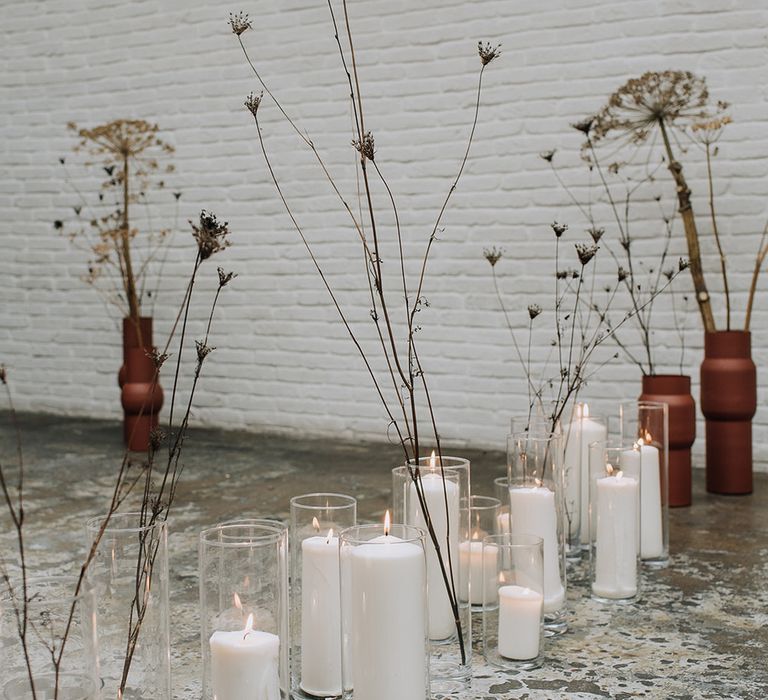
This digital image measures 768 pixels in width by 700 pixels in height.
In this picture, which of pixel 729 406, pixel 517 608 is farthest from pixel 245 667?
pixel 729 406

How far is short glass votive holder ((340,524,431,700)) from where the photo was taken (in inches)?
50.5

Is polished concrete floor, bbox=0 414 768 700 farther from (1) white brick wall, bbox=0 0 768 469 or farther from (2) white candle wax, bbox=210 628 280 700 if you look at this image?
(2) white candle wax, bbox=210 628 280 700

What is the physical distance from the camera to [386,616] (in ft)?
4.22

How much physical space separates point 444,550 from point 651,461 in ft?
2.63

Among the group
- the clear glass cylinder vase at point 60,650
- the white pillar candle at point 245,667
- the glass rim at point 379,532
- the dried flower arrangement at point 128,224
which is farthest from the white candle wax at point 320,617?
the dried flower arrangement at point 128,224

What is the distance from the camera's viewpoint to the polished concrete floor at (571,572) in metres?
1.71

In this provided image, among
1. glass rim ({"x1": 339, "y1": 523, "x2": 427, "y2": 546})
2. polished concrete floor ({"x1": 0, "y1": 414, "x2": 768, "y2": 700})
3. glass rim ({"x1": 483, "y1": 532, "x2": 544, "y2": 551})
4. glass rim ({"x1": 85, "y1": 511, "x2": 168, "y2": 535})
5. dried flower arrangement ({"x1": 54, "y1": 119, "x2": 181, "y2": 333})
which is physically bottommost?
polished concrete floor ({"x1": 0, "y1": 414, "x2": 768, "y2": 700})

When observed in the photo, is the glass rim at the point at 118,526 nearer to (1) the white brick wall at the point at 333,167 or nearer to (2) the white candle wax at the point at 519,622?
(2) the white candle wax at the point at 519,622

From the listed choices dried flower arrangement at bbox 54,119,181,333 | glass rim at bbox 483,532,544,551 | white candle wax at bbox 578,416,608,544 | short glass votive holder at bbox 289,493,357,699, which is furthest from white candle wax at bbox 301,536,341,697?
dried flower arrangement at bbox 54,119,181,333

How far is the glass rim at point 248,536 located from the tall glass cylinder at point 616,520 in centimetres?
94

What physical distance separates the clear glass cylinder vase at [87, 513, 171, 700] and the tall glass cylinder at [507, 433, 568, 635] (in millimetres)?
816

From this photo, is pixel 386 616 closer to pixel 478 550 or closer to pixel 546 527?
pixel 478 550

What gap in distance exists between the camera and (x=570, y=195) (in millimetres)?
3893

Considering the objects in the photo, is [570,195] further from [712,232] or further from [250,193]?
[250,193]
